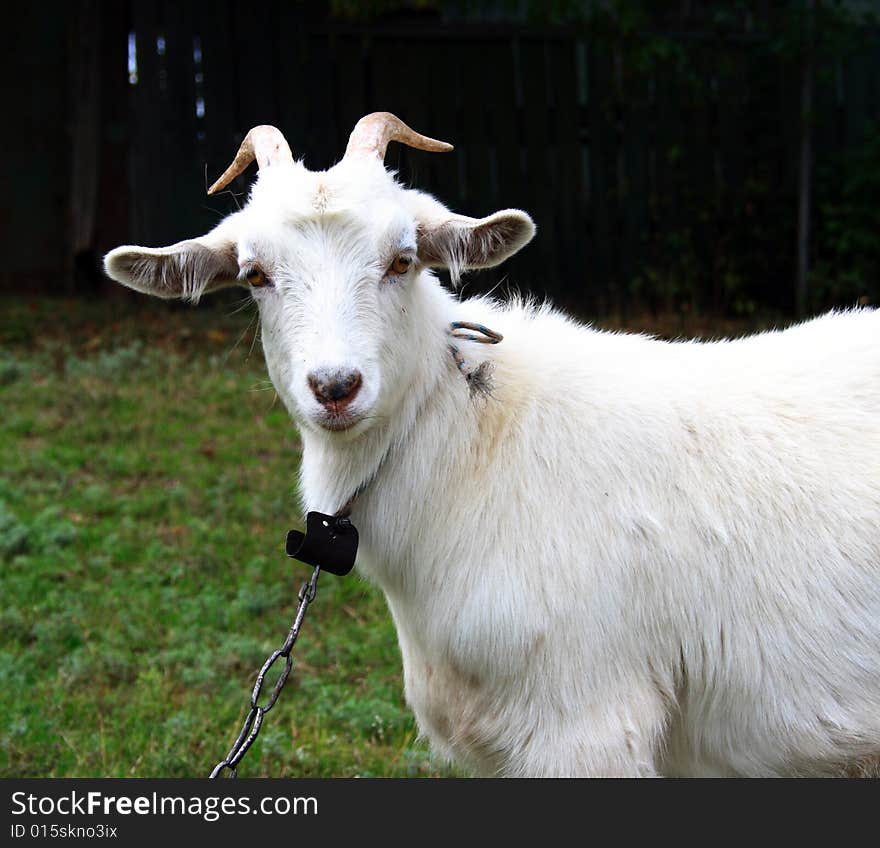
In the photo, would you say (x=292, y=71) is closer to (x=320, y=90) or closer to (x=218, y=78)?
(x=320, y=90)

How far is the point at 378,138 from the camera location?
356 cm

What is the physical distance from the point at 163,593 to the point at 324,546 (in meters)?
2.68

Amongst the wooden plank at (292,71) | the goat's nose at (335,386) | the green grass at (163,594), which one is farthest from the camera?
the wooden plank at (292,71)

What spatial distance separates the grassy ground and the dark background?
3.03 metres

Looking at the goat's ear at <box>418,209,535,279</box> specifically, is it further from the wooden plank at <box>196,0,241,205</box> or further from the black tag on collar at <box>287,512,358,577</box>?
the wooden plank at <box>196,0,241,205</box>

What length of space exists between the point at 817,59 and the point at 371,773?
8.62 m

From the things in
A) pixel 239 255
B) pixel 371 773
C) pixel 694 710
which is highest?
pixel 239 255

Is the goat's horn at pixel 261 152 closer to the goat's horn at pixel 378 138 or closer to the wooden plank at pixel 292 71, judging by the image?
the goat's horn at pixel 378 138

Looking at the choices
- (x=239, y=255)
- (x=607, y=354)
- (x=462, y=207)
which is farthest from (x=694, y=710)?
(x=462, y=207)

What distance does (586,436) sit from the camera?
3393 mm

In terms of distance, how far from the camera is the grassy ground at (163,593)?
4539 mm

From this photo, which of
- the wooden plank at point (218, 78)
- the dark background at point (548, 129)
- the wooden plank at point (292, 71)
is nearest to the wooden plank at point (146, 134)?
the dark background at point (548, 129)

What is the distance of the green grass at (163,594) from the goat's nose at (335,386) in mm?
1890
